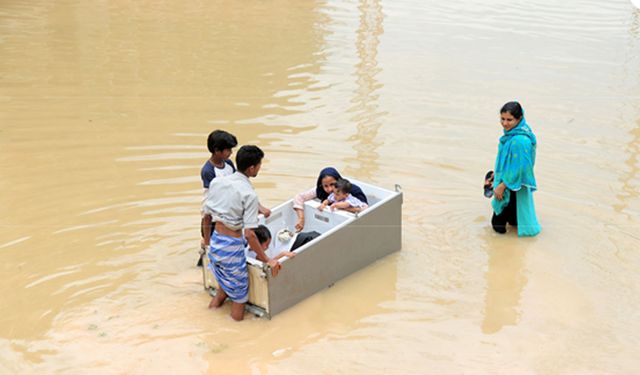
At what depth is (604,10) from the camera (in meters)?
16.0

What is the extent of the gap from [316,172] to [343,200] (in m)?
1.84

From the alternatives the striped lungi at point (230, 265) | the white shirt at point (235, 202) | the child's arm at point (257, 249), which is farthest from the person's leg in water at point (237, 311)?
the white shirt at point (235, 202)

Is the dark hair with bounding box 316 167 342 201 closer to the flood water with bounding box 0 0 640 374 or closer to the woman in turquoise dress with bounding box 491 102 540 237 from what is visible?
the flood water with bounding box 0 0 640 374

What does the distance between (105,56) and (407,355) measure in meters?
8.15

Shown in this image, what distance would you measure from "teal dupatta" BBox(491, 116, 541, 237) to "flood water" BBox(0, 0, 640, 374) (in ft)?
0.82

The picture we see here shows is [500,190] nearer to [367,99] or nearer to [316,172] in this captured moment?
[316,172]

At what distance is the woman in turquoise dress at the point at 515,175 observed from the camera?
6.61 meters

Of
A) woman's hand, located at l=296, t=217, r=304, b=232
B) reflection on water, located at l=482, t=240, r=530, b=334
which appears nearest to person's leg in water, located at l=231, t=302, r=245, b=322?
woman's hand, located at l=296, t=217, r=304, b=232

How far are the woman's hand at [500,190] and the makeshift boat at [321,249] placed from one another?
3.16 ft

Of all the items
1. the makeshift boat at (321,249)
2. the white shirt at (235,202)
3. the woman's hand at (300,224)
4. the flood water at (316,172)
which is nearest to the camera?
the white shirt at (235,202)

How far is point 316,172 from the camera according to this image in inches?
322

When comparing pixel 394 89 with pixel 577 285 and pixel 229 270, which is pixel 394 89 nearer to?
pixel 577 285

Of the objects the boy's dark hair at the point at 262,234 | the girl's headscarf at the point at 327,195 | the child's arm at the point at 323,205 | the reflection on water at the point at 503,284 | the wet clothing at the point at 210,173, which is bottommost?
the reflection on water at the point at 503,284

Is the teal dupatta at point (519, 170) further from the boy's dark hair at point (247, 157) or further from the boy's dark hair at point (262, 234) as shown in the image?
the boy's dark hair at point (247, 157)
